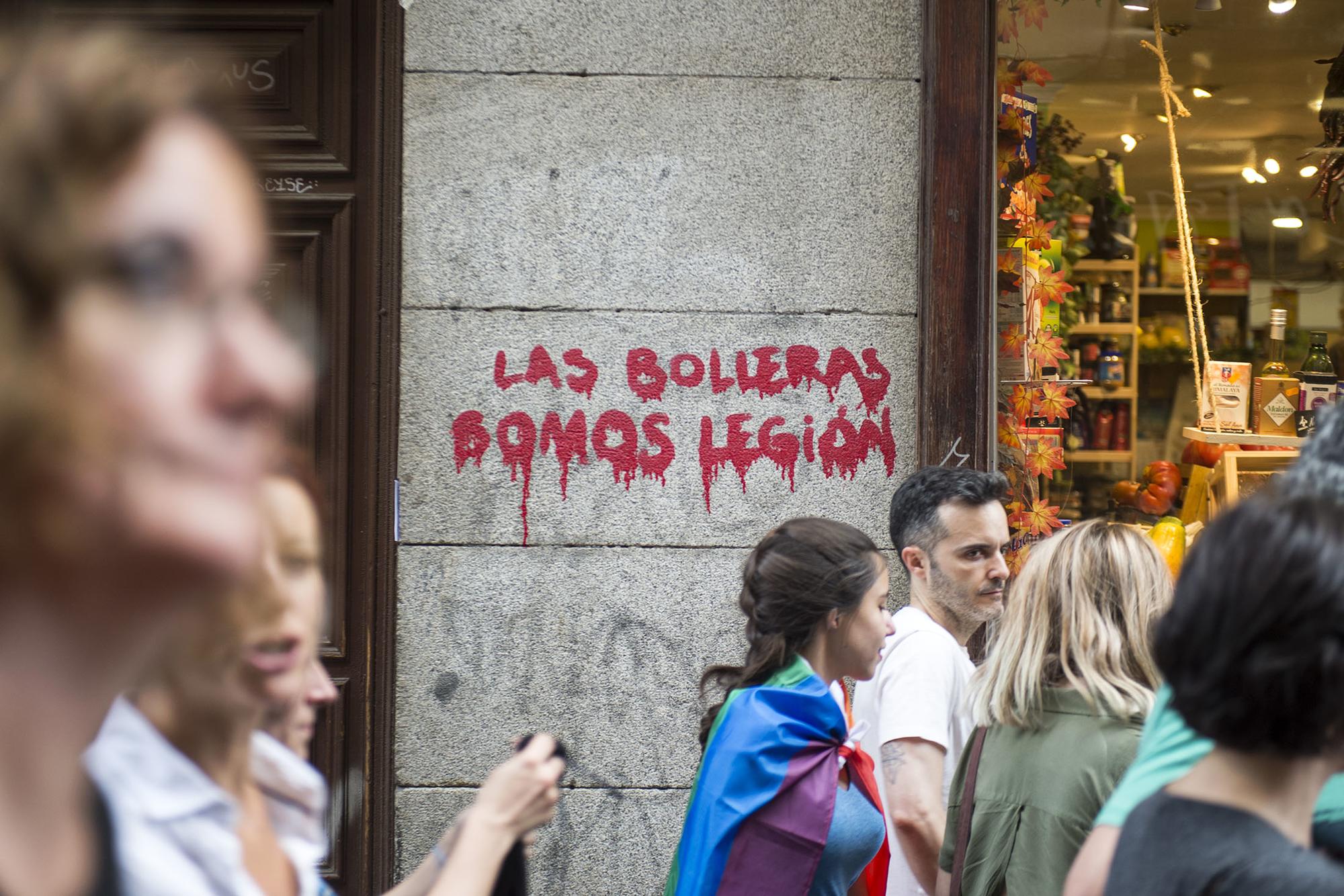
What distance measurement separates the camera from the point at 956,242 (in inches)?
163

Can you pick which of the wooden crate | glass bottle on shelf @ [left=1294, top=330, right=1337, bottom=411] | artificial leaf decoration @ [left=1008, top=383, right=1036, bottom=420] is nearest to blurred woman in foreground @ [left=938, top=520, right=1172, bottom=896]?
artificial leaf decoration @ [left=1008, top=383, right=1036, bottom=420]

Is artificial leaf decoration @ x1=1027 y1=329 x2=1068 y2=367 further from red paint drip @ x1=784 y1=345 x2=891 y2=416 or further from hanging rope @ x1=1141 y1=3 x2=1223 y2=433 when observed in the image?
red paint drip @ x1=784 y1=345 x2=891 y2=416

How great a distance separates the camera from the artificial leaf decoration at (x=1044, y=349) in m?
4.54

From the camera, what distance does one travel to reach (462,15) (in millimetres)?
4219

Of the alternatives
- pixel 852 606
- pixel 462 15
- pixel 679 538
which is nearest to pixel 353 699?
pixel 679 538

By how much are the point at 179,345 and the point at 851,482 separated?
12.5 ft

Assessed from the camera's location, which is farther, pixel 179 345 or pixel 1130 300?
pixel 1130 300

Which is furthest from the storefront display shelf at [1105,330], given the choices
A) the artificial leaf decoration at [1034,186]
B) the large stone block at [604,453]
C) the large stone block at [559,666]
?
the large stone block at [559,666]

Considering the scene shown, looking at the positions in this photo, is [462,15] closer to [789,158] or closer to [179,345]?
[789,158]

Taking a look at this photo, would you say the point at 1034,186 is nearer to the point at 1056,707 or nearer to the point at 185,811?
the point at 1056,707

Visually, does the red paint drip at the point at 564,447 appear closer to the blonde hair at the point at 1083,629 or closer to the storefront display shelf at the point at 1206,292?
the blonde hair at the point at 1083,629

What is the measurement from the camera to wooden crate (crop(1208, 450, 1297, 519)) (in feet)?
14.4

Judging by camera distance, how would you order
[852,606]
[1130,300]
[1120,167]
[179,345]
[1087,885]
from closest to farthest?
[179,345], [1087,885], [852,606], [1120,167], [1130,300]

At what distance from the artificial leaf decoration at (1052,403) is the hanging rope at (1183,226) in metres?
0.50
